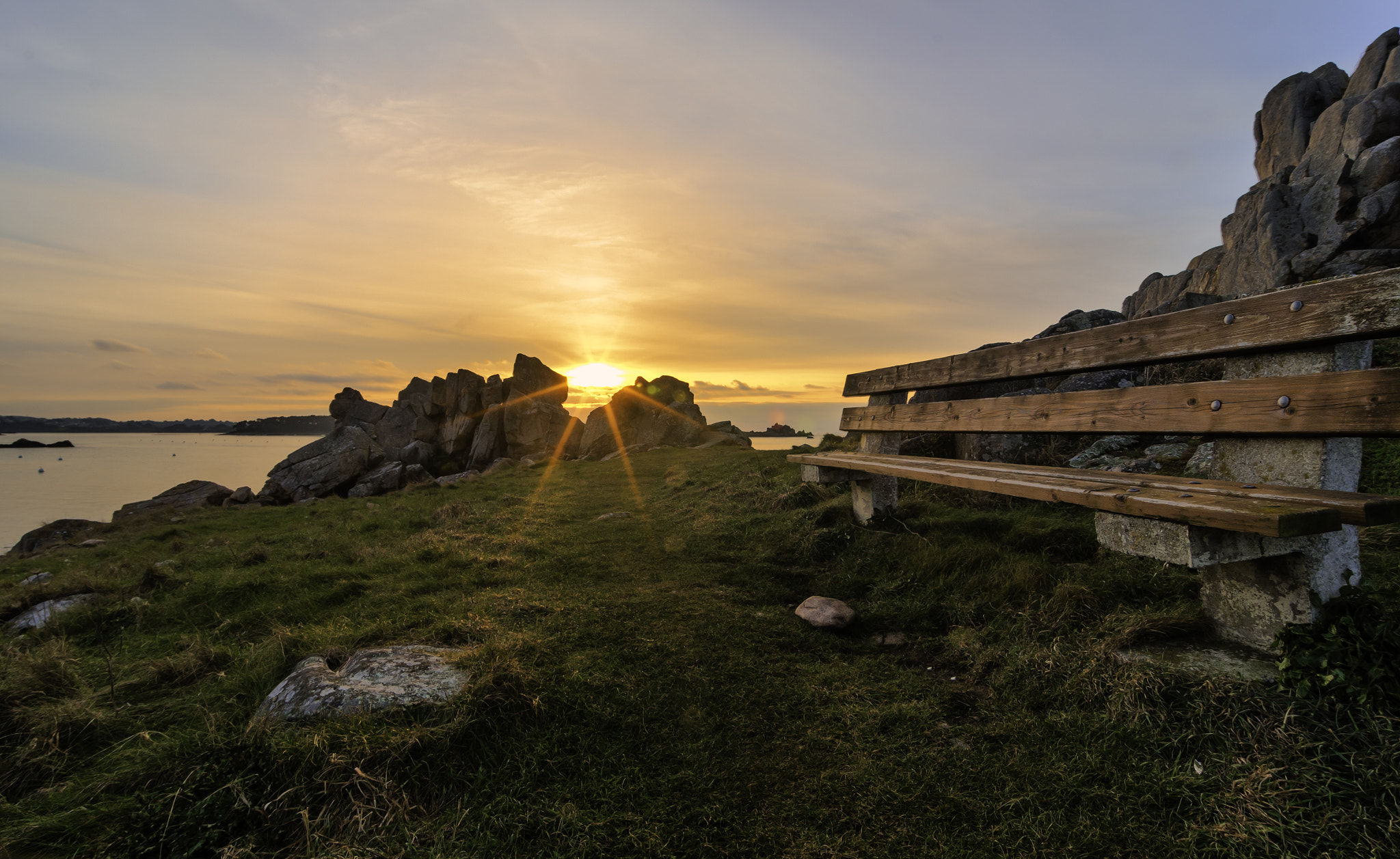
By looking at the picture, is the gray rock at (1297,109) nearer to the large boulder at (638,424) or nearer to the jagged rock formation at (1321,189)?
the jagged rock formation at (1321,189)

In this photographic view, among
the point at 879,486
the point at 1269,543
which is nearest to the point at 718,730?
the point at 1269,543

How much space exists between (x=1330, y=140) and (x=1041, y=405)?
219 feet

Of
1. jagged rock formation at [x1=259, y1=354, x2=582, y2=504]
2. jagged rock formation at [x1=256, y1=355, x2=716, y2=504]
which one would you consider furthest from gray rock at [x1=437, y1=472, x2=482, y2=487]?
jagged rock formation at [x1=259, y1=354, x2=582, y2=504]

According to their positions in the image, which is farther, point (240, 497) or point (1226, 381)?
point (240, 497)

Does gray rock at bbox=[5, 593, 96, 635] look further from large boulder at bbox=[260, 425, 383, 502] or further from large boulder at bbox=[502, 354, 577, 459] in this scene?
large boulder at bbox=[502, 354, 577, 459]

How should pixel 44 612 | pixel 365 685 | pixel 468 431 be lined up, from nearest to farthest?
pixel 365 685 < pixel 44 612 < pixel 468 431

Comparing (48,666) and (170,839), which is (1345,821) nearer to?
(170,839)

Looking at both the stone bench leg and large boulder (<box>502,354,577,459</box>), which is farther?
large boulder (<box>502,354,577,459</box>)

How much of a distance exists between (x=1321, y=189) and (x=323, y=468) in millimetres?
66416

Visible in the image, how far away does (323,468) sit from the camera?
29.1 metres

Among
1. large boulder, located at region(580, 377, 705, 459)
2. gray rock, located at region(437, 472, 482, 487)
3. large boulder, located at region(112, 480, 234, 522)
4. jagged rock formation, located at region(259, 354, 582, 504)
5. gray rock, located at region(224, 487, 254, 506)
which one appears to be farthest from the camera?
jagged rock formation, located at region(259, 354, 582, 504)

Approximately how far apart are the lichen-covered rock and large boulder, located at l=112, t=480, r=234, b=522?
86.3ft

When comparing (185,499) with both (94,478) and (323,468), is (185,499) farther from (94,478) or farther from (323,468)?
(94,478)

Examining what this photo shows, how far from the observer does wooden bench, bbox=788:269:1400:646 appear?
8.89ft
